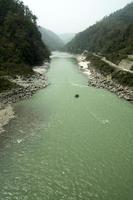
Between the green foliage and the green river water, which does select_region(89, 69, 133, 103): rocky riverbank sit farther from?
the green foliage

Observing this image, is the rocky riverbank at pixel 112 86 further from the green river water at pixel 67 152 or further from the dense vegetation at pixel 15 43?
the dense vegetation at pixel 15 43

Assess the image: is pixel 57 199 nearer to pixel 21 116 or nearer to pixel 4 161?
pixel 4 161

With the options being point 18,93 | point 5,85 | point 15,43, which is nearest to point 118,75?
point 18,93

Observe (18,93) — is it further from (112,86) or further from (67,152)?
(67,152)

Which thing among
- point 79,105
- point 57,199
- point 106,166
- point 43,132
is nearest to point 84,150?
point 106,166

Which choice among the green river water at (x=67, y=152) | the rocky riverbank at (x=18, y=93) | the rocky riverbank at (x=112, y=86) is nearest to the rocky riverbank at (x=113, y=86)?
the rocky riverbank at (x=112, y=86)
